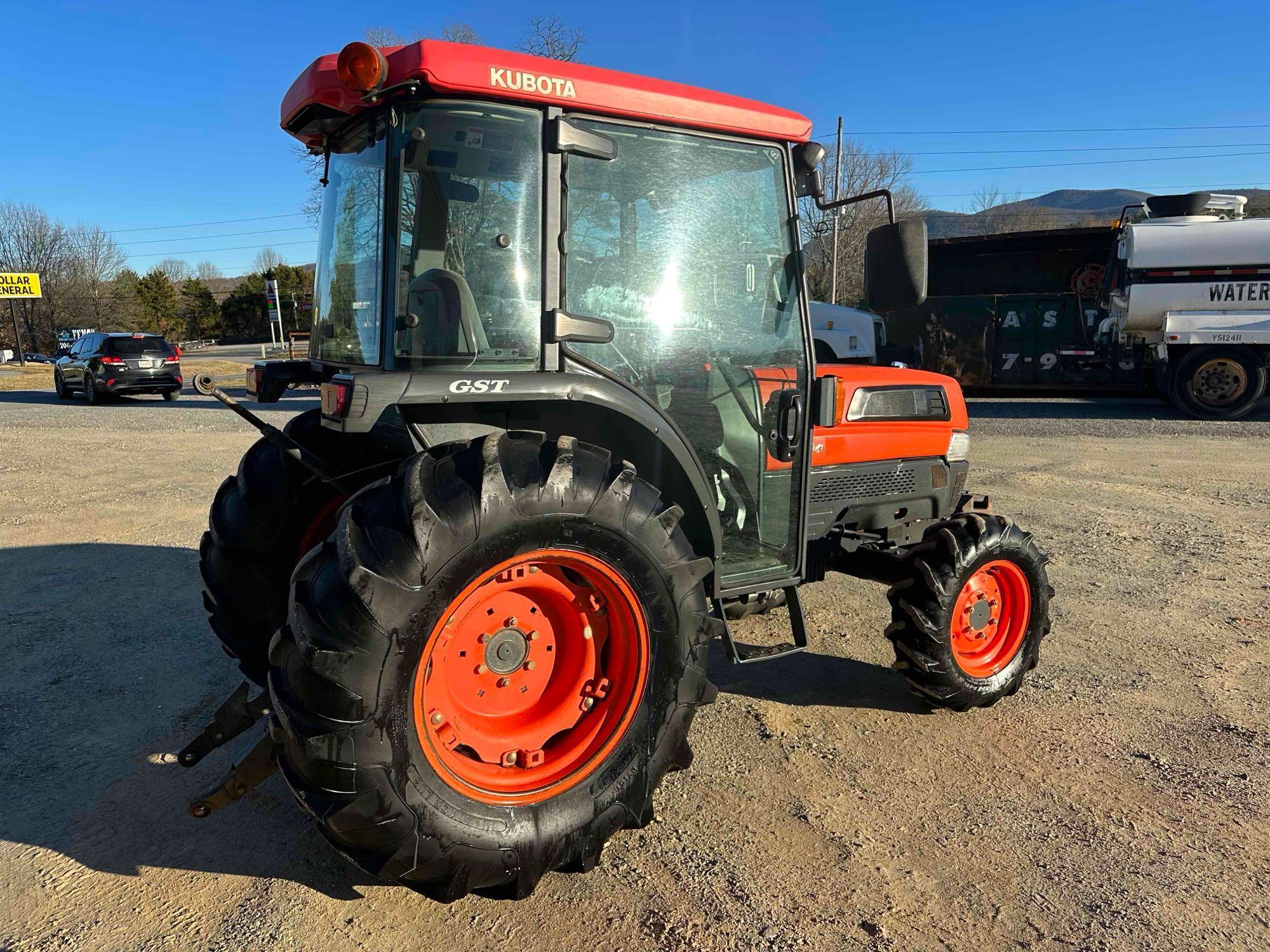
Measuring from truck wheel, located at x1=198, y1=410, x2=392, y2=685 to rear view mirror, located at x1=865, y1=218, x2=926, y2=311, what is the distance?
6.33 ft

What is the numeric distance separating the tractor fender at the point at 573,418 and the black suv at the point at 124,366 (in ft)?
55.5

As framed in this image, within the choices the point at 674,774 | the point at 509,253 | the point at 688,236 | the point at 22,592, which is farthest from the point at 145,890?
the point at 22,592

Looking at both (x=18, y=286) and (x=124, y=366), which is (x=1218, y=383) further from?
(x=18, y=286)

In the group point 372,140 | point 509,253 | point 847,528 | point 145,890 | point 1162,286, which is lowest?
point 145,890

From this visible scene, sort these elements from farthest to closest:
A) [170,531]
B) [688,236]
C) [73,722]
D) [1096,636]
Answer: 1. [170,531]
2. [1096,636]
3. [73,722]
4. [688,236]

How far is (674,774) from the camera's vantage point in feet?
10.1

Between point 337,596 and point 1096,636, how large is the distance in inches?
157

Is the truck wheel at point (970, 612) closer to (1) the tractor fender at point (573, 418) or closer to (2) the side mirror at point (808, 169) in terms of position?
(1) the tractor fender at point (573, 418)

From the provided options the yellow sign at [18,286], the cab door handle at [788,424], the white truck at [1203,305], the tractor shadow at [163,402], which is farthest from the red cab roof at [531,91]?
the yellow sign at [18,286]

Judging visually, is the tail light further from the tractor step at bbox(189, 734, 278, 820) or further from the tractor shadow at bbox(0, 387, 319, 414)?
the tractor shadow at bbox(0, 387, 319, 414)

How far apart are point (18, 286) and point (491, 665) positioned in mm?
43549

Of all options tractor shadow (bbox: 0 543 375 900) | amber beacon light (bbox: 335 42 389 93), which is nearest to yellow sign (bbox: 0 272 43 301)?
tractor shadow (bbox: 0 543 375 900)

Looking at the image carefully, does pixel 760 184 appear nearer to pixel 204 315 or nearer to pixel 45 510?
pixel 45 510

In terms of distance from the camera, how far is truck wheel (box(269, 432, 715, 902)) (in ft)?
6.67
